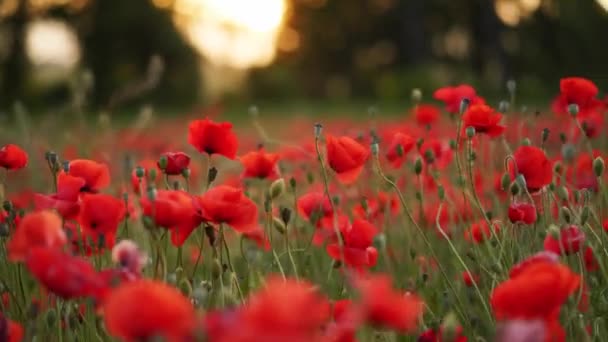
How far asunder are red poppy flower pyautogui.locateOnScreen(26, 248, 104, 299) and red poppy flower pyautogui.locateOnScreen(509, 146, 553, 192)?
958 millimetres

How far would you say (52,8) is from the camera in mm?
17906

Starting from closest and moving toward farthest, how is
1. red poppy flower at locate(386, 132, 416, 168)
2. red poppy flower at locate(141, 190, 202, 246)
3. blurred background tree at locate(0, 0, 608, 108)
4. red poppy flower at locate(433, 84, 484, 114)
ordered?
red poppy flower at locate(141, 190, 202, 246), red poppy flower at locate(386, 132, 416, 168), red poppy flower at locate(433, 84, 484, 114), blurred background tree at locate(0, 0, 608, 108)

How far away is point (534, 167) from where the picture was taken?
1.61 meters

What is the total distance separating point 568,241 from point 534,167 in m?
0.20

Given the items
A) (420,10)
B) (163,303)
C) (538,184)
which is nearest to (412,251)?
(538,184)

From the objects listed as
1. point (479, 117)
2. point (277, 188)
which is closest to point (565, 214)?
point (479, 117)

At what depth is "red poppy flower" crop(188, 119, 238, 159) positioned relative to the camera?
172cm

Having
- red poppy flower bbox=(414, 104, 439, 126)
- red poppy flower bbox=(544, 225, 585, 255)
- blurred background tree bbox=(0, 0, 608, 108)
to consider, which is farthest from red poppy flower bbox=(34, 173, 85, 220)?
blurred background tree bbox=(0, 0, 608, 108)

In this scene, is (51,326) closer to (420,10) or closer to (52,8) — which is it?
(52,8)

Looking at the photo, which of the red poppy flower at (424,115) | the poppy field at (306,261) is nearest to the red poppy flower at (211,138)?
the poppy field at (306,261)

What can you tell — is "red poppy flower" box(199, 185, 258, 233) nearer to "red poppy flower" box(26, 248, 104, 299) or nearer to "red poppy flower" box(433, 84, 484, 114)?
"red poppy flower" box(26, 248, 104, 299)

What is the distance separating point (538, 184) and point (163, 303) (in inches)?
43.4

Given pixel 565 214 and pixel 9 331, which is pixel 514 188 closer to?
pixel 565 214

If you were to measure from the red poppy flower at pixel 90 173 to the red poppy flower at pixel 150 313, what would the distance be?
95 cm
